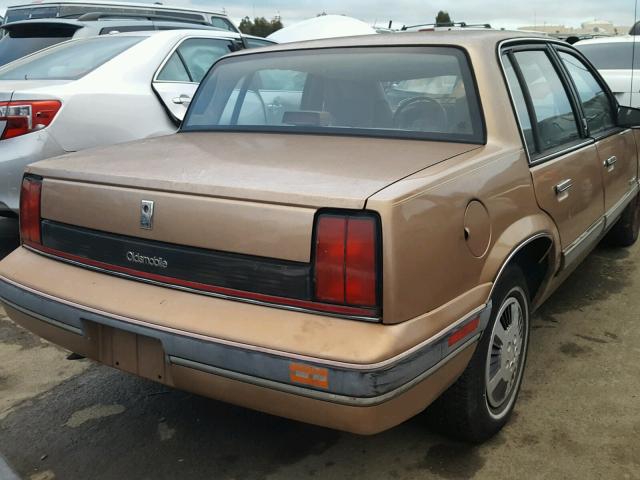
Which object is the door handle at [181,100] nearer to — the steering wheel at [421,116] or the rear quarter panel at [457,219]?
the steering wheel at [421,116]

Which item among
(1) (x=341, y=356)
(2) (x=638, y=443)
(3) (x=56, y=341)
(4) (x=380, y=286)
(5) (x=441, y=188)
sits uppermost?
(5) (x=441, y=188)

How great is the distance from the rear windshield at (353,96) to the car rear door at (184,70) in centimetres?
144

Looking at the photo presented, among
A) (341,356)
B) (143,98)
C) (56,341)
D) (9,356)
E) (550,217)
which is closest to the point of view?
(341,356)

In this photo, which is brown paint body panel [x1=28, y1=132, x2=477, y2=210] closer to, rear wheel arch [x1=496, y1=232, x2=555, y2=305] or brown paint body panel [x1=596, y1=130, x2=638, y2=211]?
rear wheel arch [x1=496, y1=232, x2=555, y2=305]

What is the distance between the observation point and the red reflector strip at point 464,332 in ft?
6.73

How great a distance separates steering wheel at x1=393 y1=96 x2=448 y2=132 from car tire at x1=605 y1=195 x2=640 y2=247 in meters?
2.67

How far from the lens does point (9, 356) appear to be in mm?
3363

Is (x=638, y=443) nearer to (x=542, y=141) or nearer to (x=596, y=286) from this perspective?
(x=542, y=141)

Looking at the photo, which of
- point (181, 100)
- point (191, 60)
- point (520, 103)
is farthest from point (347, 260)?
point (191, 60)

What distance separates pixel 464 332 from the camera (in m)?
2.11

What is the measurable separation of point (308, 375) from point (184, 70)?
4011 mm

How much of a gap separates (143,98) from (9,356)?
2206mm

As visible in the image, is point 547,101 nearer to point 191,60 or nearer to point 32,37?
point 191,60

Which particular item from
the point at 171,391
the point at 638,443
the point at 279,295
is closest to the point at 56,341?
the point at 171,391
